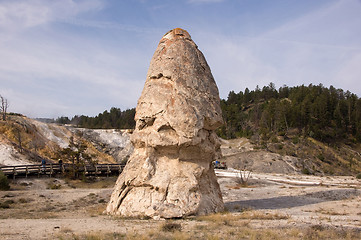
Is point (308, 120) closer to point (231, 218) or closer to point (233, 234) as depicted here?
point (231, 218)

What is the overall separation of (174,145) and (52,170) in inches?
872

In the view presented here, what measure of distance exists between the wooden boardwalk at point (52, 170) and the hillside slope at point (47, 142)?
306 cm

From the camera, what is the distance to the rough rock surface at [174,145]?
12006 millimetres

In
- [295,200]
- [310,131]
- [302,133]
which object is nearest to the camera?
[295,200]

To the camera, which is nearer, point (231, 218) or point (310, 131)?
point (231, 218)

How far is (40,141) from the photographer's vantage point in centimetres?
4238

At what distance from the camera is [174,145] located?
1255cm

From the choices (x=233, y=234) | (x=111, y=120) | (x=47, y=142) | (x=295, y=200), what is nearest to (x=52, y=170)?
(x=47, y=142)

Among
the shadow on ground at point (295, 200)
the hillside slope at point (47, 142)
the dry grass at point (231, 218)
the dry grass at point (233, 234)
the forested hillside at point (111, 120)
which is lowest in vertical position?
the shadow on ground at point (295, 200)

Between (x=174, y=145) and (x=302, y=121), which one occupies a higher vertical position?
(x=302, y=121)

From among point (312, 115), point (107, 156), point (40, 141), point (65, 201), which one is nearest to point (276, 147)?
point (312, 115)

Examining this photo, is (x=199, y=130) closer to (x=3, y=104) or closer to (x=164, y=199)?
(x=164, y=199)

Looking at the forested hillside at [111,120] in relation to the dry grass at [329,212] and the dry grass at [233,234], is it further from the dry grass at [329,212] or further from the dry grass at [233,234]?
the dry grass at [233,234]

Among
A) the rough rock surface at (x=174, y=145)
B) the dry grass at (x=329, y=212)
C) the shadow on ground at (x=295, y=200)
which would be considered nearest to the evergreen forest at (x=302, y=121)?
the shadow on ground at (x=295, y=200)
